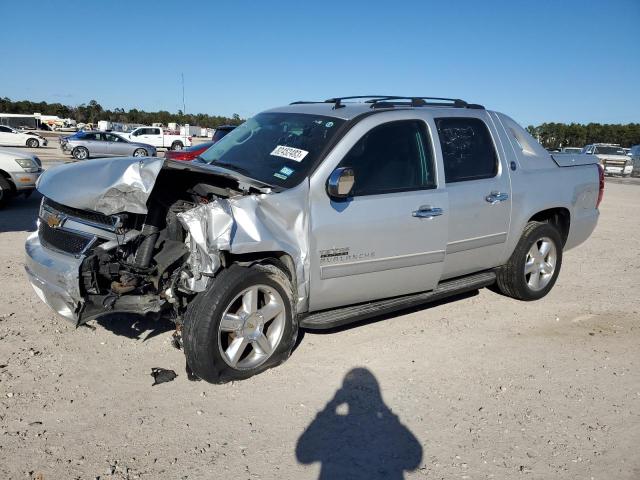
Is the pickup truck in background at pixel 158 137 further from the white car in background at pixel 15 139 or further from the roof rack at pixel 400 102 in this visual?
the roof rack at pixel 400 102

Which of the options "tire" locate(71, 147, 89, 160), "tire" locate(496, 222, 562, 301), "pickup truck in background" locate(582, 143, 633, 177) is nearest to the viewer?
"tire" locate(496, 222, 562, 301)

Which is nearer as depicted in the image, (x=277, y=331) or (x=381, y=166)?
(x=277, y=331)

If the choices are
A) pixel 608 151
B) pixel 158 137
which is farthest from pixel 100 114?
pixel 608 151

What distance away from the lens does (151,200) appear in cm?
370

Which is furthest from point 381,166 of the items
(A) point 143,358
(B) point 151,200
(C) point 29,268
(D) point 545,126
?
(D) point 545,126

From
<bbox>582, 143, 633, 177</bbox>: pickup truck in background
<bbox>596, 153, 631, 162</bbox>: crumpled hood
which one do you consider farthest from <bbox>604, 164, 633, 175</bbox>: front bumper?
<bbox>596, 153, 631, 162</bbox>: crumpled hood

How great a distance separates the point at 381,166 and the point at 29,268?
2.74 meters

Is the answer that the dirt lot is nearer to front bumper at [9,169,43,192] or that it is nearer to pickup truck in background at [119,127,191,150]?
front bumper at [9,169,43,192]

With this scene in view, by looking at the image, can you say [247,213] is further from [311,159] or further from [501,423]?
[501,423]

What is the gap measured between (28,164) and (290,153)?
7582 mm

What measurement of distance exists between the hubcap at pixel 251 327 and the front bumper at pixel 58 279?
971mm

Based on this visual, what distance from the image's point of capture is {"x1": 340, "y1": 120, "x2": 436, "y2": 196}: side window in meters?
3.87

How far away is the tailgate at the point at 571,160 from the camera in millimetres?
5414

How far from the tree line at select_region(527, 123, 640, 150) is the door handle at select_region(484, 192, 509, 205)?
69.7 meters
